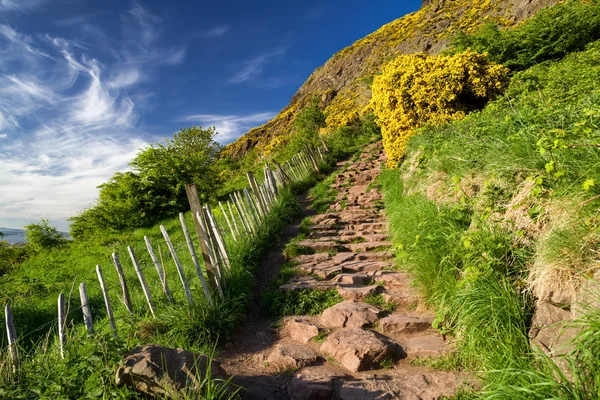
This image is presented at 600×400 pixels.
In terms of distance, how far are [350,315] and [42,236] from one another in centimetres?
1356

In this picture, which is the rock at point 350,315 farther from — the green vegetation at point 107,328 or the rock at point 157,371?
the rock at point 157,371

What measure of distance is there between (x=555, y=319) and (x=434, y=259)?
1694mm

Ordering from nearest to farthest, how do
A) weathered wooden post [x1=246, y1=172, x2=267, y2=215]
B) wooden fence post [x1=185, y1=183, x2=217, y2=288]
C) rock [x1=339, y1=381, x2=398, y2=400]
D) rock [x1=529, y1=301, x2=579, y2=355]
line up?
1. rock [x1=529, y1=301, x2=579, y2=355]
2. rock [x1=339, y1=381, x2=398, y2=400]
3. wooden fence post [x1=185, y1=183, x2=217, y2=288]
4. weathered wooden post [x1=246, y1=172, x2=267, y2=215]

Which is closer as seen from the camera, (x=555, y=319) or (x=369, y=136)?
(x=555, y=319)

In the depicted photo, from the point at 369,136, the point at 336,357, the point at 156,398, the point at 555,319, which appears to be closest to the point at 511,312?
the point at 555,319

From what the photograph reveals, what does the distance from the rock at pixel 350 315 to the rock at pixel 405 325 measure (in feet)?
0.75

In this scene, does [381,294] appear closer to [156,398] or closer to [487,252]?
[487,252]

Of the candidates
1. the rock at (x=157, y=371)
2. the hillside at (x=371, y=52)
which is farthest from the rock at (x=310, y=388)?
the hillside at (x=371, y=52)

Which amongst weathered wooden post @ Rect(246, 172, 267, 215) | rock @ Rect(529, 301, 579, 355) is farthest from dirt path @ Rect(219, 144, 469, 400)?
weathered wooden post @ Rect(246, 172, 267, 215)

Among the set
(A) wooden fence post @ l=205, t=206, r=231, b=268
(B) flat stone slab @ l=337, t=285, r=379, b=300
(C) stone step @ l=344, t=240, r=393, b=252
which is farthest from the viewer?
(C) stone step @ l=344, t=240, r=393, b=252

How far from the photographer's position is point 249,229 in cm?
718

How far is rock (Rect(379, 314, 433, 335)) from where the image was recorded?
3.79m

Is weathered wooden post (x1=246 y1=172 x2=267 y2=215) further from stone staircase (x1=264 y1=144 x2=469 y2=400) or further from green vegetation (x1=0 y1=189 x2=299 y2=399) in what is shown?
stone staircase (x1=264 y1=144 x2=469 y2=400)

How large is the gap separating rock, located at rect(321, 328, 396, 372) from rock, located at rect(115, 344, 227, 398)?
60.2 inches
